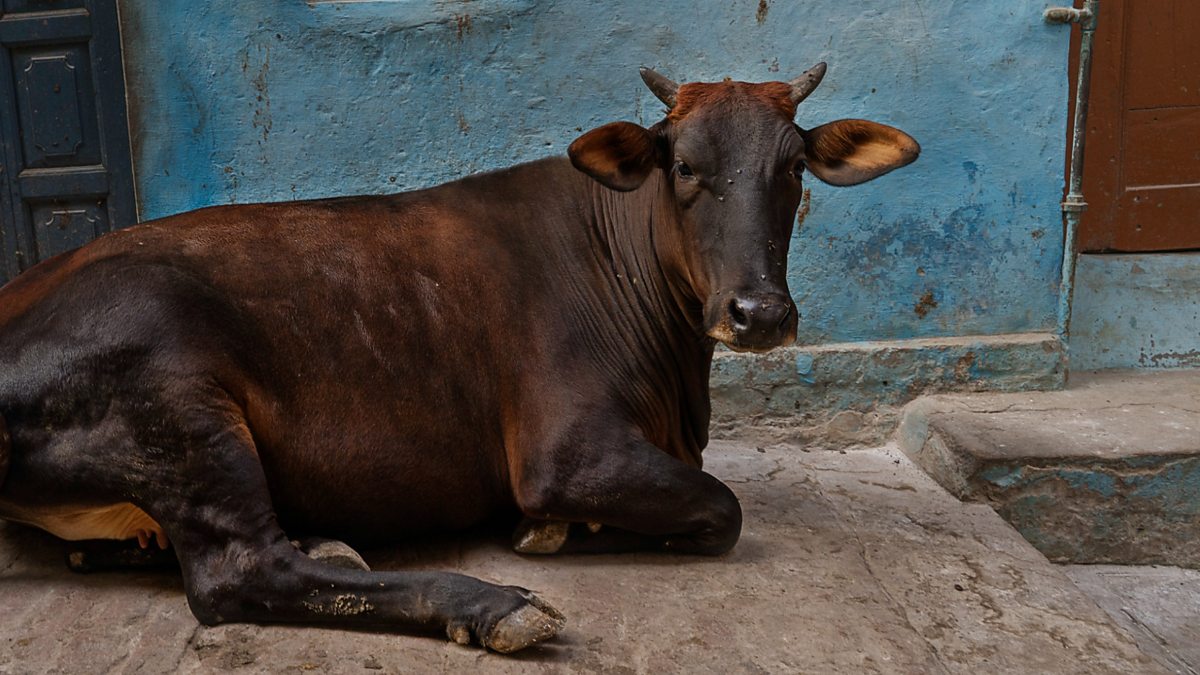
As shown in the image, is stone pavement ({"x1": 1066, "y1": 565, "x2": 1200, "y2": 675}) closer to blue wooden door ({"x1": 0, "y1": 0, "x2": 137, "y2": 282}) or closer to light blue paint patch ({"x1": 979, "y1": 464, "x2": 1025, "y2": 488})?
light blue paint patch ({"x1": 979, "y1": 464, "x2": 1025, "y2": 488})

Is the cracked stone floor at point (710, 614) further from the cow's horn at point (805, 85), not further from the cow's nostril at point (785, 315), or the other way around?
the cow's horn at point (805, 85)

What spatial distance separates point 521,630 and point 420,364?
0.96 m

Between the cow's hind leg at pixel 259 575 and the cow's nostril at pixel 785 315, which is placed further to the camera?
the cow's nostril at pixel 785 315

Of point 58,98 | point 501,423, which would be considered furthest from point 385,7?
point 501,423

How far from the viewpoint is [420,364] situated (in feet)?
10.7

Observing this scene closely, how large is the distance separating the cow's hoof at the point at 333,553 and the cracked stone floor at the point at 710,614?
0.22 metres

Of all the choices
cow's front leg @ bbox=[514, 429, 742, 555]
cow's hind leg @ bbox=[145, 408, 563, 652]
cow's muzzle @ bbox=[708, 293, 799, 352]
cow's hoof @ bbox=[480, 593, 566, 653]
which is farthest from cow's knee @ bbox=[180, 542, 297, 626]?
cow's muzzle @ bbox=[708, 293, 799, 352]

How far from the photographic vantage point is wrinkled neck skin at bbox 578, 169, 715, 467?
349 centimetres

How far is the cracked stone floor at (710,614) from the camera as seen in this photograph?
2688mm

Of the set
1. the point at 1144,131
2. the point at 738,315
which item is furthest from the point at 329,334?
the point at 1144,131

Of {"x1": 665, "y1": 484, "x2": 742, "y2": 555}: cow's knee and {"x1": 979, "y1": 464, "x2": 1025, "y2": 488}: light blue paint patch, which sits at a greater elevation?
{"x1": 665, "y1": 484, "x2": 742, "y2": 555}: cow's knee

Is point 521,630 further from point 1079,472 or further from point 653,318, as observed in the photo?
point 1079,472

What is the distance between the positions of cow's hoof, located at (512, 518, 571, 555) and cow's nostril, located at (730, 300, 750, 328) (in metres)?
0.87

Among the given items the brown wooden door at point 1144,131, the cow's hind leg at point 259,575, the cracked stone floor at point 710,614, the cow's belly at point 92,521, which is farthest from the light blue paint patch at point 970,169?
the cow's belly at point 92,521
